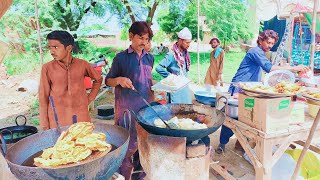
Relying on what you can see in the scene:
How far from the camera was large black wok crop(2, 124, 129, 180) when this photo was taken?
1.29 m

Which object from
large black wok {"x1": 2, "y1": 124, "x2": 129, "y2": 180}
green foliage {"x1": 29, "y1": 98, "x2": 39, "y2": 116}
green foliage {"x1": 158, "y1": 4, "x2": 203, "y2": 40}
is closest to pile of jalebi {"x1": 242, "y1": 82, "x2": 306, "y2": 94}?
large black wok {"x1": 2, "y1": 124, "x2": 129, "y2": 180}

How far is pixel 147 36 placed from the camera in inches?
113

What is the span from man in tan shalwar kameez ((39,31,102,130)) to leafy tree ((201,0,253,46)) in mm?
11763

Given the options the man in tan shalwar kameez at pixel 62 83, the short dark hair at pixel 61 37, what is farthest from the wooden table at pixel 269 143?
the short dark hair at pixel 61 37

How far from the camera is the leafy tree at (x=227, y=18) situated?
14.1 metres

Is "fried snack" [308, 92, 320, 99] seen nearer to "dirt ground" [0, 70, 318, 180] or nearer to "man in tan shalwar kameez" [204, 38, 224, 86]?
"dirt ground" [0, 70, 318, 180]

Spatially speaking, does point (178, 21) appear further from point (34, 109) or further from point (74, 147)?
point (74, 147)

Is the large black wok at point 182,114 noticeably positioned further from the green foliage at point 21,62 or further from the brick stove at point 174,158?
the green foliage at point 21,62

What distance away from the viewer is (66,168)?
1.29 meters

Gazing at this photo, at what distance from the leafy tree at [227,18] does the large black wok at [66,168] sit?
1266cm

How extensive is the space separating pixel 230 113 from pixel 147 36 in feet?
4.52

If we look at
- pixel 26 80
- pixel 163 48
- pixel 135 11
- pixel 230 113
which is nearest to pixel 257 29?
pixel 163 48

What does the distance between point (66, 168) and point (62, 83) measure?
5.28 feet

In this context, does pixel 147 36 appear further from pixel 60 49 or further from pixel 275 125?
pixel 275 125
